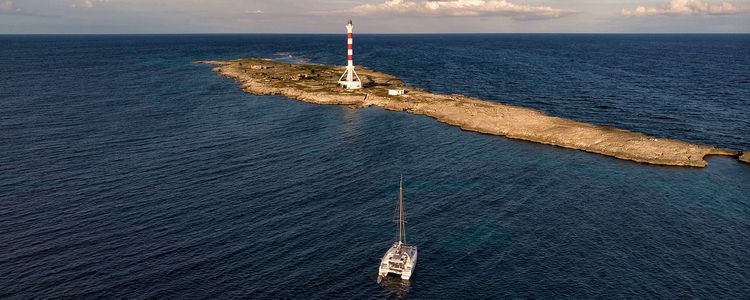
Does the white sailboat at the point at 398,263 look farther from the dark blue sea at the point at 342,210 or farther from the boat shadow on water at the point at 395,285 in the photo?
the dark blue sea at the point at 342,210

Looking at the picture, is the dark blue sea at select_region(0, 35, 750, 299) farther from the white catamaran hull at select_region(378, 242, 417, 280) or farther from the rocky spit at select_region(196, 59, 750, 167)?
the rocky spit at select_region(196, 59, 750, 167)

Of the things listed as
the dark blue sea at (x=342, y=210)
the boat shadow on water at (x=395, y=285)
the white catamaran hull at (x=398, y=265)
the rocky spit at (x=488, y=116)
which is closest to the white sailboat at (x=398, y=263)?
the white catamaran hull at (x=398, y=265)

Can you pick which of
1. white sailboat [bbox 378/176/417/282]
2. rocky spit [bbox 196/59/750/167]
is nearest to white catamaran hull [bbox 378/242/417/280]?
white sailboat [bbox 378/176/417/282]

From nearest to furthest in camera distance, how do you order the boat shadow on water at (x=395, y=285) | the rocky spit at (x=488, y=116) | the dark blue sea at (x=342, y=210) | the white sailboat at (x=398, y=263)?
the boat shadow on water at (x=395, y=285)
the dark blue sea at (x=342, y=210)
the white sailboat at (x=398, y=263)
the rocky spit at (x=488, y=116)

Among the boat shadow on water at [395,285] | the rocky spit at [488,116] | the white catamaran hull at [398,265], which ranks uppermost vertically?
the rocky spit at [488,116]

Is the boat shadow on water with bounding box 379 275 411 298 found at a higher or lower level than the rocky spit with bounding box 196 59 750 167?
lower

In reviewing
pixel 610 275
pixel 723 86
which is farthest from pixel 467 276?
pixel 723 86

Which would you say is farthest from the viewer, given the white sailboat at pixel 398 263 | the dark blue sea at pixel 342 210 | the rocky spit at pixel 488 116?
the rocky spit at pixel 488 116
